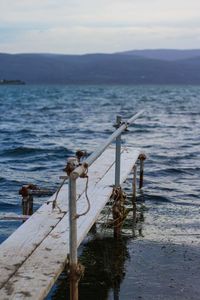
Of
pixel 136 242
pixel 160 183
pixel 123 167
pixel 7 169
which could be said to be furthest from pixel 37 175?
pixel 136 242

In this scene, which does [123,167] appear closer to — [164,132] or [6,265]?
[6,265]

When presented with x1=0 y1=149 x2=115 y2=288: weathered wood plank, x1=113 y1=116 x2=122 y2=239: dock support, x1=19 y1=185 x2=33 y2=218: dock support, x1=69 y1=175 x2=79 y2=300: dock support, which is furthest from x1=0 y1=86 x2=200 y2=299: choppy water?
x1=69 y1=175 x2=79 y2=300: dock support

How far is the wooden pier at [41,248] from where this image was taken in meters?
5.71

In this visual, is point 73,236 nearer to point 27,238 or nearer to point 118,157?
point 27,238

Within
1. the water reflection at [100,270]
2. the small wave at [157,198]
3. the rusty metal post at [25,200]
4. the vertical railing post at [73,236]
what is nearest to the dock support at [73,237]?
the vertical railing post at [73,236]

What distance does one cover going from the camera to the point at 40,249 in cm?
673

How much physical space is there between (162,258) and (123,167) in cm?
286

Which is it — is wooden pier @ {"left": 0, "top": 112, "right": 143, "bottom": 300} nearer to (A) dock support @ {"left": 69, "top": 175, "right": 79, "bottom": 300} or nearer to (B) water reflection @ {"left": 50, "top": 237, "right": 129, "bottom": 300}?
(A) dock support @ {"left": 69, "top": 175, "right": 79, "bottom": 300}

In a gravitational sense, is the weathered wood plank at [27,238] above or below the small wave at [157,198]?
above

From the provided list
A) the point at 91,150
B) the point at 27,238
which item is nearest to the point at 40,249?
the point at 27,238

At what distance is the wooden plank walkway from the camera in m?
5.70

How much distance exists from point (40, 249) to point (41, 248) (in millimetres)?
40

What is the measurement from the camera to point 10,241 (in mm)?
6969

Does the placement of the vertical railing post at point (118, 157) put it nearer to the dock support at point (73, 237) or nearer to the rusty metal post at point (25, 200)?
the rusty metal post at point (25, 200)
